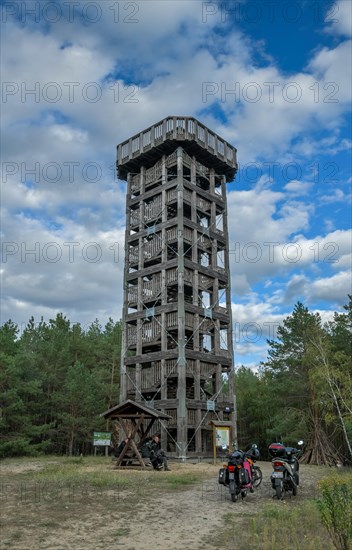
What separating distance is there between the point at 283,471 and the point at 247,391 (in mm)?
36891

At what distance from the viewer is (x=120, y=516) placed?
8984 millimetres

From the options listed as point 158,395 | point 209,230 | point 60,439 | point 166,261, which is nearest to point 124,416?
point 158,395

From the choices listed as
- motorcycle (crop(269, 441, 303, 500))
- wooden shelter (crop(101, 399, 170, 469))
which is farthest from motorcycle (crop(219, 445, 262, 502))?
wooden shelter (crop(101, 399, 170, 469))

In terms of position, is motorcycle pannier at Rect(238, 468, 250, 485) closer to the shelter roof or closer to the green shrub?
the green shrub

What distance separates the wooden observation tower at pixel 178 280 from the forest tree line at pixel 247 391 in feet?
13.4

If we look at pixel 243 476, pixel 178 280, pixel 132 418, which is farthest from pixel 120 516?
pixel 178 280

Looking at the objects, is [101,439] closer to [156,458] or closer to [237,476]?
[156,458]

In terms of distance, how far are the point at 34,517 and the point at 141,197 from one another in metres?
30.6

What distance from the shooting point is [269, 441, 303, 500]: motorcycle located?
1152cm

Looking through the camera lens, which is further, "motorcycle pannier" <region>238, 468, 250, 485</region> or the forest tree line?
the forest tree line

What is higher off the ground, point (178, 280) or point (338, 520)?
point (178, 280)

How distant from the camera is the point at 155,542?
713 centimetres

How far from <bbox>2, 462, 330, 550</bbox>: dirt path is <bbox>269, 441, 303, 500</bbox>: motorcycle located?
1.10 feet

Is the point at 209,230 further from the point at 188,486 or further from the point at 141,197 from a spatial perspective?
the point at 188,486
